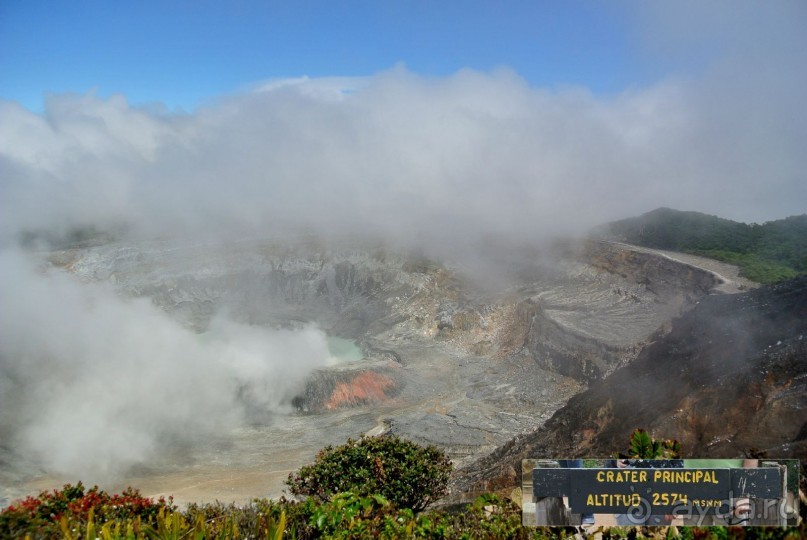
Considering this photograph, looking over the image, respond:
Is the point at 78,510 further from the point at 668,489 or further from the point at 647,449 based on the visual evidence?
the point at 647,449

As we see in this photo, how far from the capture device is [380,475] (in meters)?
14.8

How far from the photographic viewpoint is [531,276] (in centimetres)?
5694

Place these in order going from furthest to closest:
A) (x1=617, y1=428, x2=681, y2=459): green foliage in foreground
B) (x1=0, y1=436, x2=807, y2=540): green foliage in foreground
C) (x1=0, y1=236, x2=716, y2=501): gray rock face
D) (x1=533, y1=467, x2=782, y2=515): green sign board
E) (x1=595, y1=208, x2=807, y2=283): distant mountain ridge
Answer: (x1=595, y1=208, x2=807, y2=283): distant mountain ridge → (x1=0, y1=236, x2=716, y2=501): gray rock face → (x1=617, y1=428, x2=681, y2=459): green foliage in foreground → (x1=0, y1=436, x2=807, y2=540): green foliage in foreground → (x1=533, y1=467, x2=782, y2=515): green sign board

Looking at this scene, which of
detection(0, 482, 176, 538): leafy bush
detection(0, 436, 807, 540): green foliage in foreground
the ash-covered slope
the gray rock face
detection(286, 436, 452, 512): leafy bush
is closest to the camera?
detection(0, 436, 807, 540): green foliage in foreground

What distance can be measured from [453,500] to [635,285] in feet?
108

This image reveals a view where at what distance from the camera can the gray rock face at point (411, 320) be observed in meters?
29.9

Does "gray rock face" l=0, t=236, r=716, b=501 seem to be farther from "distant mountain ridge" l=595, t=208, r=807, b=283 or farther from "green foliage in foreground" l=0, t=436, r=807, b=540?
"green foliage in foreground" l=0, t=436, r=807, b=540

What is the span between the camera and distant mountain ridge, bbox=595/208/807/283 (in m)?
42.8

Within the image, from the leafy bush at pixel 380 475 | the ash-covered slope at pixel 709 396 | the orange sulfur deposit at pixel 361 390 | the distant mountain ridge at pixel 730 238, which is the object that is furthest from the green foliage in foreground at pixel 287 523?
the distant mountain ridge at pixel 730 238

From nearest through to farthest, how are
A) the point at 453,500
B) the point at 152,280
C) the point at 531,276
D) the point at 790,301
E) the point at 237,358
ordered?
the point at 453,500 → the point at 790,301 → the point at 237,358 → the point at 531,276 → the point at 152,280

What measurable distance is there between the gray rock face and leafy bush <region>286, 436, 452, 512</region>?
8.84 metres

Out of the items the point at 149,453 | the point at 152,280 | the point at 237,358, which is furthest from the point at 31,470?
the point at 152,280

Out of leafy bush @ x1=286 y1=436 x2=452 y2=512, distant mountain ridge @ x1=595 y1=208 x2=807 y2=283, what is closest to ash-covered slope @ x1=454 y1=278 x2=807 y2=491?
leafy bush @ x1=286 y1=436 x2=452 y2=512

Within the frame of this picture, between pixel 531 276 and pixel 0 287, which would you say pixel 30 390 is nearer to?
pixel 0 287
